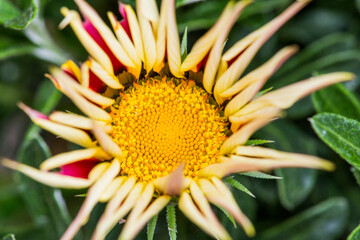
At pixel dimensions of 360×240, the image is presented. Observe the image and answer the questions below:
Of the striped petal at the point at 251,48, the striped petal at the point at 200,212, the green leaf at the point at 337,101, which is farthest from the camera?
the green leaf at the point at 337,101

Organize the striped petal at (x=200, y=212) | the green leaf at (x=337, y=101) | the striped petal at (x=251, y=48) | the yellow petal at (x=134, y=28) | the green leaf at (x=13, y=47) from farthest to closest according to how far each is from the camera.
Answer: the green leaf at (x=13, y=47)
the green leaf at (x=337, y=101)
the yellow petal at (x=134, y=28)
the striped petal at (x=251, y=48)
the striped petal at (x=200, y=212)

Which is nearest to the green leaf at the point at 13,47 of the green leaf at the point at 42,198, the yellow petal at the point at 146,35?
the green leaf at the point at 42,198

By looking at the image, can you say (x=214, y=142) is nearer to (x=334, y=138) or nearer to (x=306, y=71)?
(x=334, y=138)

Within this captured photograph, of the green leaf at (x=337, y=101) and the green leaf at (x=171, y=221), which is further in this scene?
the green leaf at (x=337, y=101)

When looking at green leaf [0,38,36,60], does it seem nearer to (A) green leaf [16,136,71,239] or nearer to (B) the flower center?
(A) green leaf [16,136,71,239]

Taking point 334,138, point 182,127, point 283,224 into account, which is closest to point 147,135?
point 182,127

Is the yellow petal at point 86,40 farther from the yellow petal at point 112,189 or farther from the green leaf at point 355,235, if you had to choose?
the green leaf at point 355,235
